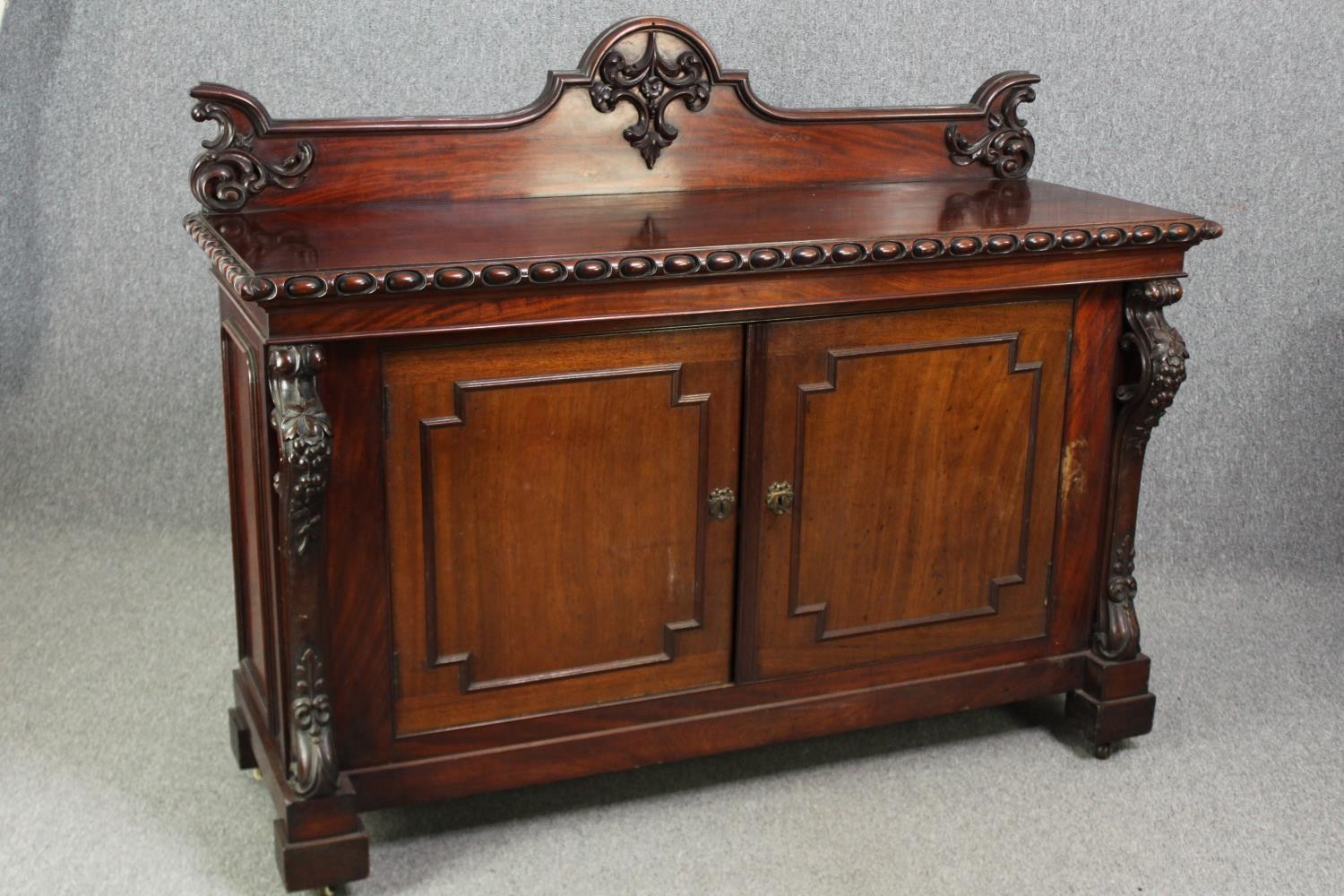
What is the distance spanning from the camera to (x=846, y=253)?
230 cm

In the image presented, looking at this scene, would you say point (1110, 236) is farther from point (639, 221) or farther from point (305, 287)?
point (305, 287)

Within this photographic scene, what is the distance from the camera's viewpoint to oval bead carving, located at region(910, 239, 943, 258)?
2.34 m

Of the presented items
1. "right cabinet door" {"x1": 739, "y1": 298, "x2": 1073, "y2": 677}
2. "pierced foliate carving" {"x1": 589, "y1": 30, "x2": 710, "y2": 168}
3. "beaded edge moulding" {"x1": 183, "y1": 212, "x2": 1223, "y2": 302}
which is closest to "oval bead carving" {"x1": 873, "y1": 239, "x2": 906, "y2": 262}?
"beaded edge moulding" {"x1": 183, "y1": 212, "x2": 1223, "y2": 302}

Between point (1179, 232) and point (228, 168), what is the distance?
1.34 meters

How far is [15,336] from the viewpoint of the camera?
343 centimetres

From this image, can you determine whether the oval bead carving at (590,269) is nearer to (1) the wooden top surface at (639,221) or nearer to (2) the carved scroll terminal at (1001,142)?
(1) the wooden top surface at (639,221)

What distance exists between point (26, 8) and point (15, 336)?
0.63 meters

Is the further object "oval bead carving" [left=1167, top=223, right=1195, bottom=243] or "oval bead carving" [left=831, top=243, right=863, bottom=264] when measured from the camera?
"oval bead carving" [left=1167, top=223, right=1195, bottom=243]

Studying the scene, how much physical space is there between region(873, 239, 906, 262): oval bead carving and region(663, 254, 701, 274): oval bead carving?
25 cm

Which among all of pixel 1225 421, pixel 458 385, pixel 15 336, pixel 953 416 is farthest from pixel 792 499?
pixel 15 336

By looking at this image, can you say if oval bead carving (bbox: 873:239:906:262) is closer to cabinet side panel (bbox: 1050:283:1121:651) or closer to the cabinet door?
the cabinet door

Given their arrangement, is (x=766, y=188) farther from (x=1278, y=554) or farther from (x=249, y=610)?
(x=1278, y=554)

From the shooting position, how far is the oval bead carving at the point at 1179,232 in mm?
2496

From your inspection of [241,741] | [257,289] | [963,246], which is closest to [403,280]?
[257,289]
